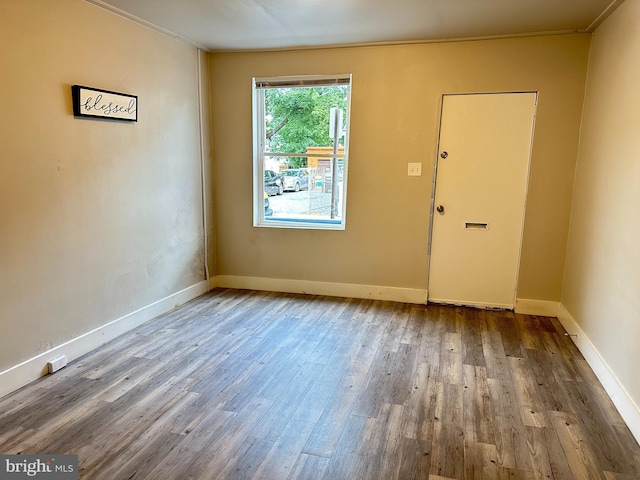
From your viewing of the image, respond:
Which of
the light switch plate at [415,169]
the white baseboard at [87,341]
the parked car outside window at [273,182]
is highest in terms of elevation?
the light switch plate at [415,169]

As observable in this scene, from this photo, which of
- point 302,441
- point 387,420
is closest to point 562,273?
point 387,420

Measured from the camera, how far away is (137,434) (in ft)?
6.52

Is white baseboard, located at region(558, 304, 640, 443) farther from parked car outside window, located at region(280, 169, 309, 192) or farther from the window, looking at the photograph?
Result: parked car outside window, located at region(280, 169, 309, 192)

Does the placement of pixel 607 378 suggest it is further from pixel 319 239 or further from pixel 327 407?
pixel 319 239

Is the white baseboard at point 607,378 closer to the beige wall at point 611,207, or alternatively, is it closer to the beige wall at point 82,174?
the beige wall at point 611,207

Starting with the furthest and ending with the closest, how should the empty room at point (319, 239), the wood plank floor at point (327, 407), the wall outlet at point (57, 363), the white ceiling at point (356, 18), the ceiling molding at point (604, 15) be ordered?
the white ceiling at point (356, 18) < the ceiling molding at point (604, 15) < the wall outlet at point (57, 363) < the empty room at point (319, 239) < the wood plank floor at point (327, 407)

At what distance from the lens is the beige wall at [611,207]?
2283 mm

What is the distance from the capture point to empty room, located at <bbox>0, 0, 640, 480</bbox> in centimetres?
204

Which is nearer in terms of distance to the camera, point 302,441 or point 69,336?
point 302,441

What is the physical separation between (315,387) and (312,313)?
1.30m

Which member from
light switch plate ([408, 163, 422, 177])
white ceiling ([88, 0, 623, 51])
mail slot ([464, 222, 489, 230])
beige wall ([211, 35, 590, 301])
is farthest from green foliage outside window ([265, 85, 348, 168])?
mail slot ([464, 222, 489, 230])

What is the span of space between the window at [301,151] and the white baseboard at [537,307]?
185 centimetres

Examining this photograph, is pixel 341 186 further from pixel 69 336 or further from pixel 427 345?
pixel 69 336

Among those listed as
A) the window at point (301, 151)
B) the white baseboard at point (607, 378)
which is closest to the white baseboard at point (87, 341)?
the window at point (301, 151)
